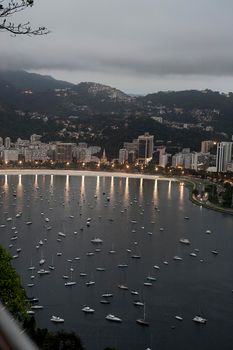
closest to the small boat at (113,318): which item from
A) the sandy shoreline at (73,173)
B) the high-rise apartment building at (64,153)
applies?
the sandy shoreline at (73,173)

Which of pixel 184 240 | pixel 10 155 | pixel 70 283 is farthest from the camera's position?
pixel 10 155

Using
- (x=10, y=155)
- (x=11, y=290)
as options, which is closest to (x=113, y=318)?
(x=11, y=290)

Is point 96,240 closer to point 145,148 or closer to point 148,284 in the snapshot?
point 148,284

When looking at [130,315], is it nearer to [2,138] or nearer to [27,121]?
[2,138]

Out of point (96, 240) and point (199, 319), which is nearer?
point (199, 319)

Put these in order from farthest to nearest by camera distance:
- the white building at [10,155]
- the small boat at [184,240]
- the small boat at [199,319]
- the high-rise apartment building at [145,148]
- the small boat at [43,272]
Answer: the high-rise apartment building at [145,148] → the white building at [10,155] → the small boat at [184,240] → the small boat at [43,272] → the small boat at [199,319]

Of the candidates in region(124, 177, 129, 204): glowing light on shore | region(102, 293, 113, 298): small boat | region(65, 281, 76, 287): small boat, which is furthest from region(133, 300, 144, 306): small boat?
region(124, 177, 129, 204): glowing light on shore

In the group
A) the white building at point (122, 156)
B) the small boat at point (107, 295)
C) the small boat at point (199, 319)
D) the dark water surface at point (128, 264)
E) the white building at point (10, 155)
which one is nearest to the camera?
the dark water surface at point (128, 264)

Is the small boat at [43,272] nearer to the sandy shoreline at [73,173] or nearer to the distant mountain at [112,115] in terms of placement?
the sandy shoreline at [73,173]

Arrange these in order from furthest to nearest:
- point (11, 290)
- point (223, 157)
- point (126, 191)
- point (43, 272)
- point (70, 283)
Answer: point (223, 157), point (126, 191), point (43, 272), point (70, 283), point (11, 290)

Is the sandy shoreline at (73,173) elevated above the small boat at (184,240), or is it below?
above
